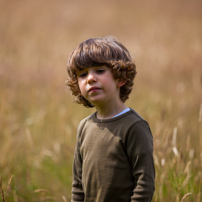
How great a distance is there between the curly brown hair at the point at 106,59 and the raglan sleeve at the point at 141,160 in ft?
1.02

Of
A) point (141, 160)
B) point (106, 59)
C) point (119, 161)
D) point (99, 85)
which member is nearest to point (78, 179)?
point (119, 161)

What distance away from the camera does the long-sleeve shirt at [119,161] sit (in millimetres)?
1517

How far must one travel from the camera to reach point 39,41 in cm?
609

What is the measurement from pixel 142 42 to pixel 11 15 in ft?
10.6

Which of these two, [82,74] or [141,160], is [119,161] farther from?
[82,74]

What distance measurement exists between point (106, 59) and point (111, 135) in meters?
0.39

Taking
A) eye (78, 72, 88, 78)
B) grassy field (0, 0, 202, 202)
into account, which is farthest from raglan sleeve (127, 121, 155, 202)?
eye (78, 72, 88, 78)

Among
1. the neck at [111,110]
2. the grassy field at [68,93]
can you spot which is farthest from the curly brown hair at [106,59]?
the grassy field at [68,93]

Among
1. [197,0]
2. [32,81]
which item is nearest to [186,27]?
[197,0]

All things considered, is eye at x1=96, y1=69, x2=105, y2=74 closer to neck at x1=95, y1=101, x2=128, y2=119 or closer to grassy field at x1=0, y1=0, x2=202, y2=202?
neck at x1=95, y1=101, x2=128, y2=119

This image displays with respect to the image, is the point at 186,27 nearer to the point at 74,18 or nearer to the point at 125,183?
the point at 74,18

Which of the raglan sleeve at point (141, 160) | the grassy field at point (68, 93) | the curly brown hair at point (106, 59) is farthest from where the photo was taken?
the grassy field at point (68, 93)

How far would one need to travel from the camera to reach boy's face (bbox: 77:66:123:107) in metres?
1.60

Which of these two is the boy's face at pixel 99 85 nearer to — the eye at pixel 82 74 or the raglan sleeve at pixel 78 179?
the eye at pixel 82 74
